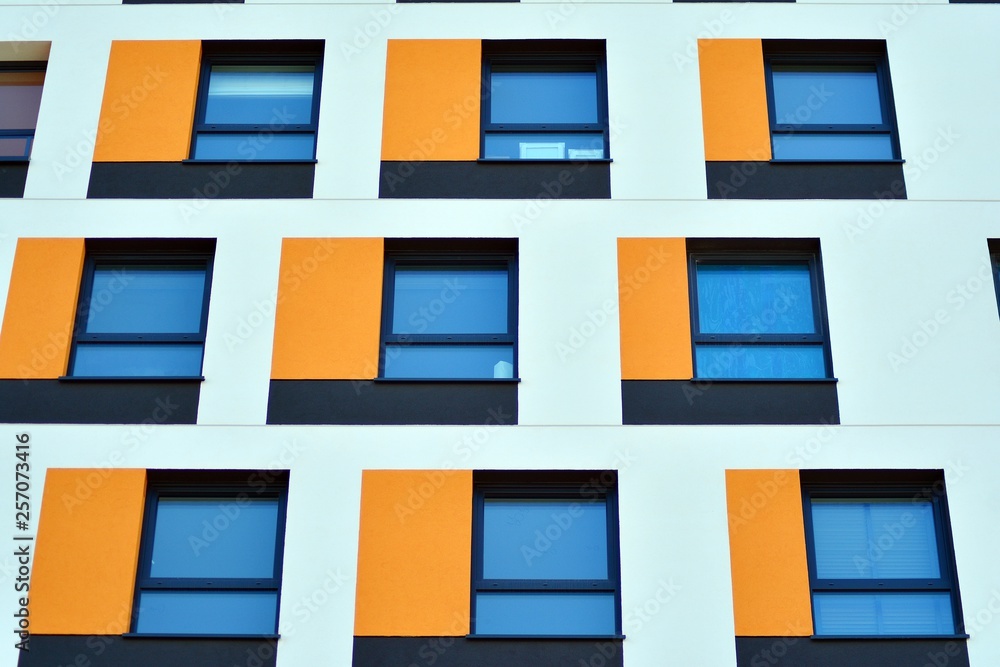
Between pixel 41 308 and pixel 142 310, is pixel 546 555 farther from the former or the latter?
pixel 41 308

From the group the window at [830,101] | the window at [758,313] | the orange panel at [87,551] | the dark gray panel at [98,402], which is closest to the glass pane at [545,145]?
the window at [758,313]

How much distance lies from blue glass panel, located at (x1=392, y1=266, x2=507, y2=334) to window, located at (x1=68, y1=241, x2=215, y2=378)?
2.12 metres

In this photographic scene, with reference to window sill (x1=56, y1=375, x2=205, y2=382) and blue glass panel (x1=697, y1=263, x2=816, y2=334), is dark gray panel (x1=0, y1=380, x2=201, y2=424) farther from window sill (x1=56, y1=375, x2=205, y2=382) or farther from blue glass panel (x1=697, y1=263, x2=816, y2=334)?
blue glass panel (x1=697, y1=263, x2=816, y2=334)

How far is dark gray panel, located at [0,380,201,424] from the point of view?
12.2 metres

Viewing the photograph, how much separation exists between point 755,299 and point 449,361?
11.1 ft

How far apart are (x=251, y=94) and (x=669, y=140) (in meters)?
4.97

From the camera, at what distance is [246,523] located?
1206cm

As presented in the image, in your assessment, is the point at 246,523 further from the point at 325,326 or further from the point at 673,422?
the point at 673,422

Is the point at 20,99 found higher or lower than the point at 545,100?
higher

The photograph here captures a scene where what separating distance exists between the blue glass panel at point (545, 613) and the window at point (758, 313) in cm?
268

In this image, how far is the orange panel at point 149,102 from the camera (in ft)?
44.3

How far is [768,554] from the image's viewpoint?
11484mm

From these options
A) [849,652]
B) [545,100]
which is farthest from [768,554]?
[545,100]

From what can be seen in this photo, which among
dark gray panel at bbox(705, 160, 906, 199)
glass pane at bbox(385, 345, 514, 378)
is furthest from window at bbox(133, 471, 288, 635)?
dark gray panel at bbox(705, 160, 906, 199)
